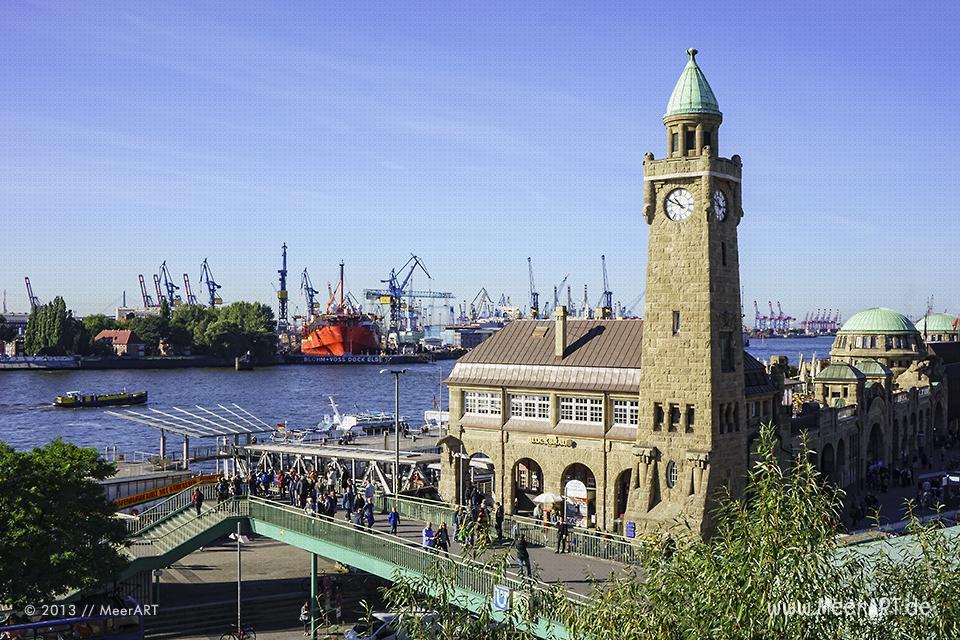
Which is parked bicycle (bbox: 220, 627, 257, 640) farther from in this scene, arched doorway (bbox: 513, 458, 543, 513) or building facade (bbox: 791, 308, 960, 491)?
building facade (bbox: 791, 308, 960, 491)

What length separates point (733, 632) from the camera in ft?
57.4

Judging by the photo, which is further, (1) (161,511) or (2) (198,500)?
(1) (161,511)

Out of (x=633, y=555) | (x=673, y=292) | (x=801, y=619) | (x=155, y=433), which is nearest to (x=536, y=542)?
(x=633, y=555)

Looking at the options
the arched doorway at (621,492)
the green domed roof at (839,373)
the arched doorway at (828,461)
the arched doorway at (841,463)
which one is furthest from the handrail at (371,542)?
the green domed roof at (839,373)

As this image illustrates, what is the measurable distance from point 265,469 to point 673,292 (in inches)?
1395

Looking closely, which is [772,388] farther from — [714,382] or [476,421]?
[476,421]

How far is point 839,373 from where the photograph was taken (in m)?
69.2

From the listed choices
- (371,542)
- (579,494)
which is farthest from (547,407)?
(371,542)

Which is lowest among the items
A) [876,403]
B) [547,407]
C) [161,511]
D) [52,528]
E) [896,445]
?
[161,511]

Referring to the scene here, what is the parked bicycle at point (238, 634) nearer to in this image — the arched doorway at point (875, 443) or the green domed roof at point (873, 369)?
the arched doorway at point (875, 443)

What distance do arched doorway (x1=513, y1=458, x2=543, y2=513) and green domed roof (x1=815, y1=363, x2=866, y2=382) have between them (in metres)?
25.5

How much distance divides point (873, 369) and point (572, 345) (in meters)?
35.5

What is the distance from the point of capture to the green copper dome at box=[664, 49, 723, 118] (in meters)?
46.3

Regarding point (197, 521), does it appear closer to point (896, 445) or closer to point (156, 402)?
point (896, 445)
